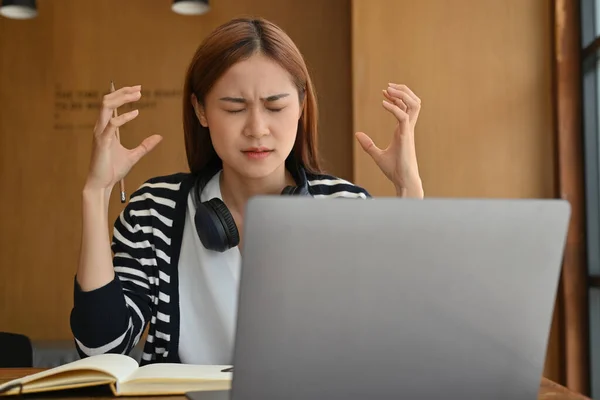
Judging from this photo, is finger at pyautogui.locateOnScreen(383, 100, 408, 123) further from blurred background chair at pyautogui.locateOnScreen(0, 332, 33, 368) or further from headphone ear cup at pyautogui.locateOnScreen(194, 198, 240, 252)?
blurred background chair at pyautogui.locateOnScreen(0, 332, 33, 368)

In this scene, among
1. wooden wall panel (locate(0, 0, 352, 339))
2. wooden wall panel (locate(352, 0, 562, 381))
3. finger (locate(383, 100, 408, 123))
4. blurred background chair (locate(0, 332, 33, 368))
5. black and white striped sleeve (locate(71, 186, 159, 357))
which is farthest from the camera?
wooden wall panel (locate(0, 0, 352, 339))

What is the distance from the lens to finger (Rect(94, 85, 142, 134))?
135cm

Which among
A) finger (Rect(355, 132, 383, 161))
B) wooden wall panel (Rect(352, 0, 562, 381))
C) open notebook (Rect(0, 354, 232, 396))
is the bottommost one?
open notebook (Rect(0, 354, 232, 396))

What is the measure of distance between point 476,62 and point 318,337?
2561mm

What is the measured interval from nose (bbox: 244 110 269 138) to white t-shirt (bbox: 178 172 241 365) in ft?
0.73

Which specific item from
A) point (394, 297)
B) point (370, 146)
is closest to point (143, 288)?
point (370, 146)

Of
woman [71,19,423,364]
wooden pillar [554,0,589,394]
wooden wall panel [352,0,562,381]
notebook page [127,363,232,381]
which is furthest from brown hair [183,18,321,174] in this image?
wooden pillar [554,0,589,394]

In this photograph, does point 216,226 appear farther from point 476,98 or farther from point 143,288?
point 476,98

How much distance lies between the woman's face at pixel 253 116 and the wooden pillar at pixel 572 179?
1.75 meters

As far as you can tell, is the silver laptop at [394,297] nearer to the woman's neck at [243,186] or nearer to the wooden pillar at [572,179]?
the woman's neck at [243,186]

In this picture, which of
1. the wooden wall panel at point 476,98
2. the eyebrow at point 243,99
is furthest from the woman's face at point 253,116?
the wooden wall panel at point 476,98

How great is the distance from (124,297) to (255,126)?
0.39m

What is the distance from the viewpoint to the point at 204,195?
1.59m

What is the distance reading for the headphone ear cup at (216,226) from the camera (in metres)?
1.40
